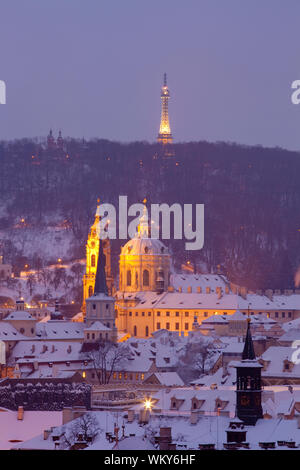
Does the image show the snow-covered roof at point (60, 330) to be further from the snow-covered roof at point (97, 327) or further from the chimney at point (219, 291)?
the chimney at point (219, 291)

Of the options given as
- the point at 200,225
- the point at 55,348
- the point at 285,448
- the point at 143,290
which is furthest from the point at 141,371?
the point at 200,225

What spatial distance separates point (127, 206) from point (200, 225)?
→ 31.4 ft

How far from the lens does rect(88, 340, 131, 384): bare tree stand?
99.6 m

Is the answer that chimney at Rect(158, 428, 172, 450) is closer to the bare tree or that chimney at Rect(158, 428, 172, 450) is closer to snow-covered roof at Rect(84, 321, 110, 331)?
the bare tree

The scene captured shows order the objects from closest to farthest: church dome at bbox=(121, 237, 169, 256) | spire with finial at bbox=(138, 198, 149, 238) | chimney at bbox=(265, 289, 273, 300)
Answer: chimney at bbox=(265, 289, 273, 300) → church dome at bbox=(121, 237, 169, 256) → spire with finial at bbox=(138, 198, 149, 238)

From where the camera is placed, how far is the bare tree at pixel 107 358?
327 feet

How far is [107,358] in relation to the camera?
102 m

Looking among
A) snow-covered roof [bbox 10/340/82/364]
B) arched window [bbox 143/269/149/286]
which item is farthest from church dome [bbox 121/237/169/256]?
snow-covered roof [bbox 10/340/82/364]

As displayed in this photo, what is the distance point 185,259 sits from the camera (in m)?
163

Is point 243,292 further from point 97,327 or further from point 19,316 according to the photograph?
point 19,316

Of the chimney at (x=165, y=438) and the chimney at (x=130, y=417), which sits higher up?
the chimney at (x=130, y=417)

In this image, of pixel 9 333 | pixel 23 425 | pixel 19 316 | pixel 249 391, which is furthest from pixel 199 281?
pixel 23 425

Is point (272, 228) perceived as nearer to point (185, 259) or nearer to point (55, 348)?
point (185, 259)

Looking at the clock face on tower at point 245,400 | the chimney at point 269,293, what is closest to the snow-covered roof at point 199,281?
the chimney at point 269,293
